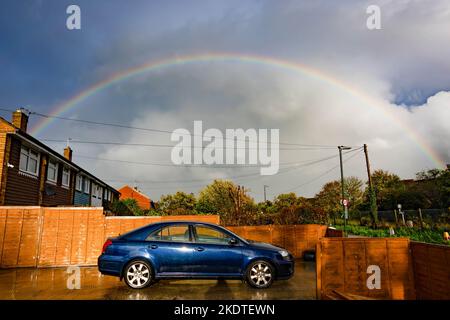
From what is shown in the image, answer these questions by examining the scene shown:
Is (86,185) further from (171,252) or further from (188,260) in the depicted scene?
(188,260)

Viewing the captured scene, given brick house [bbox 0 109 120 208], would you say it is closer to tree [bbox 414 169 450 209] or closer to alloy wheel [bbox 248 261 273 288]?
alloy wheel [bbox 248 261 273 288]

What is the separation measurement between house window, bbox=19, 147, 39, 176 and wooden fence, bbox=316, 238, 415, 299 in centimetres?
1566

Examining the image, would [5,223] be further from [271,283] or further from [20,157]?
[271,283]

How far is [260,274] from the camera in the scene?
6723mm

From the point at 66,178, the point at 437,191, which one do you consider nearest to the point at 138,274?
the point at 66,178

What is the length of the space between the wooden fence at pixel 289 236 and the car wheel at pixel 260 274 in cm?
558

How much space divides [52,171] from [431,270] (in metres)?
20.1

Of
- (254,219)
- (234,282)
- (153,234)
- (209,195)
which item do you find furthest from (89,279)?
(209,195)

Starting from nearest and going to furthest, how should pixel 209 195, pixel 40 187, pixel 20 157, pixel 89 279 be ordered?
pixel 89 279, pixel 20 157, pixel 40 187, pixel 209 195
